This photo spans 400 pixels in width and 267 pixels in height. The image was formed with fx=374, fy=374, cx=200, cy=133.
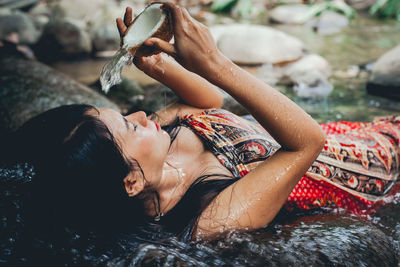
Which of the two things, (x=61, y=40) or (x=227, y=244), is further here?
(x=61, y=40)

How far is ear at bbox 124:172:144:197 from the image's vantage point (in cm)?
212

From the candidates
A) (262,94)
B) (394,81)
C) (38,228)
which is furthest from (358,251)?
(394,81)

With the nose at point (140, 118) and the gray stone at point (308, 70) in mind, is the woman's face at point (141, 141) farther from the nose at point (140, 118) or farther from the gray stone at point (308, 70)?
the gray stone at point (308, 70)

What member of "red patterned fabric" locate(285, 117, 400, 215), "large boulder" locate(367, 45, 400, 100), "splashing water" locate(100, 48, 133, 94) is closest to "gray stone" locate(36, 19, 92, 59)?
"large boulder" locate(367, 45, 400, 100)

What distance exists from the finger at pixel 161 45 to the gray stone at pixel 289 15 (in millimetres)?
12035

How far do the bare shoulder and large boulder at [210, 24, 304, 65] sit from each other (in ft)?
17.3

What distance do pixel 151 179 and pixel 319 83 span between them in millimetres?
4681

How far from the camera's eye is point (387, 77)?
561cm

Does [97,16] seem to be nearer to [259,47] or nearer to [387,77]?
[259,47]

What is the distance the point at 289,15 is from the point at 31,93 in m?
10.4

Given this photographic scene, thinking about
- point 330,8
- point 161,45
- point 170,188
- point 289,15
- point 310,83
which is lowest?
point 170,188

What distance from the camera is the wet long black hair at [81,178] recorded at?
199 centimetres

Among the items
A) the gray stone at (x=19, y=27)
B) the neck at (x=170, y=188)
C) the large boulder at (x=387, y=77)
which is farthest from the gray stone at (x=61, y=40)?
the neck at (x=170, y=188)

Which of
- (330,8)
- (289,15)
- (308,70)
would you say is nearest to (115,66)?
(308,70)
